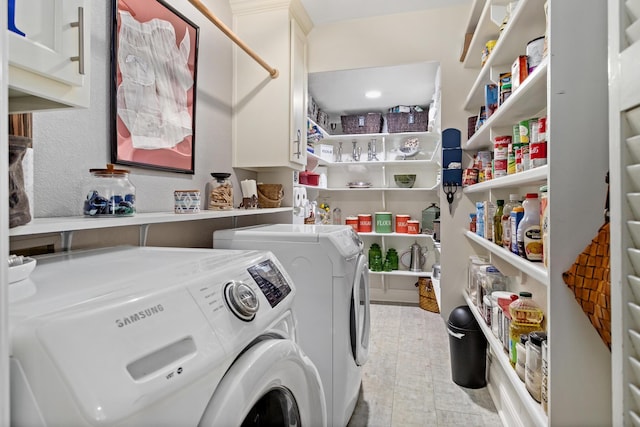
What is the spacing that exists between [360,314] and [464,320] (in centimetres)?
74

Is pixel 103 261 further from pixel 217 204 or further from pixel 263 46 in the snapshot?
pixel 263 46

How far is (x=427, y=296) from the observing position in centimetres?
369

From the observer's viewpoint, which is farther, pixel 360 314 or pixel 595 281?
pixel 360 314

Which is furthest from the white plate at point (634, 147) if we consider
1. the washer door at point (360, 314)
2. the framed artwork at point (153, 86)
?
the framed artwork at point (153, 86)

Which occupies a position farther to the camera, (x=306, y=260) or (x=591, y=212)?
(x=306, y=260)

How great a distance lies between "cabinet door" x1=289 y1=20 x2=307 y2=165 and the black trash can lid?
4.78ft

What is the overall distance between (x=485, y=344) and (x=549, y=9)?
1.81m

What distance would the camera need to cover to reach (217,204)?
1.86 metres

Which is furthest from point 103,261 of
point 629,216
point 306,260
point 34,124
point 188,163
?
point 629,216

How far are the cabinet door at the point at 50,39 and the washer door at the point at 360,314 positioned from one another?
1342mm

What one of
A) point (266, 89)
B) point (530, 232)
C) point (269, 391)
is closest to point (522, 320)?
point (530, 232)

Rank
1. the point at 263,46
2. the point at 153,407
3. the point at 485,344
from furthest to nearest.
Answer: the point at 263,46 → the point at 485,344 → the point at 153,407

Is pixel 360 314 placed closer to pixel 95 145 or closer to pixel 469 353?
pixel 469 353

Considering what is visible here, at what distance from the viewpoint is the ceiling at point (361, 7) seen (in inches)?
104
